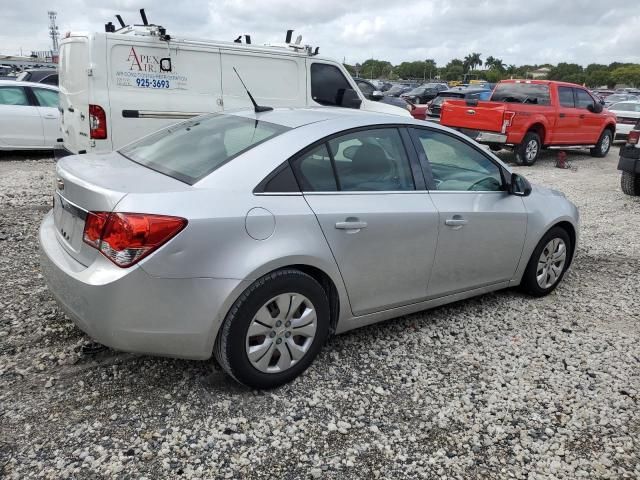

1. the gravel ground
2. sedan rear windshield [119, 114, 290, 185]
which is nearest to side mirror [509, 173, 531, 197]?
the gravel ground

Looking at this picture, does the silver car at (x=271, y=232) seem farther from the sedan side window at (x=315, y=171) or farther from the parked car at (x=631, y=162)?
the parked car at (x=631, y=162)

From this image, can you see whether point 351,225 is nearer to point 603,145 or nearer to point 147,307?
point 147,307

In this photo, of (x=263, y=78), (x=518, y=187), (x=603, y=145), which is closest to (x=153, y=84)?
(x=263, y=78)

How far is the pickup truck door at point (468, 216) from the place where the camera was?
12.1 ft

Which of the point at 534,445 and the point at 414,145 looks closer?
the point at 534,445

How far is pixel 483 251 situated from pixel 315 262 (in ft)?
4.98

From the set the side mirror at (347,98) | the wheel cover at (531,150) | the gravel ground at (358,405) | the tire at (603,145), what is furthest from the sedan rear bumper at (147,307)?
the tire at (603,145)

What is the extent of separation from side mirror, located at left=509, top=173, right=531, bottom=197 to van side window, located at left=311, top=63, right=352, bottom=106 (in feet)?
17.2

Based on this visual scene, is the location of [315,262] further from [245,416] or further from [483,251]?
[483,251]

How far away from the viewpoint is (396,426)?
9.39ft

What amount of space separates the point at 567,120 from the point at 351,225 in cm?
1164

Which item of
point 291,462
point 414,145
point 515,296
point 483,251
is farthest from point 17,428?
point 515,296

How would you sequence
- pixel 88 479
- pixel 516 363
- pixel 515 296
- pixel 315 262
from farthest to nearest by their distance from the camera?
pixel 515 296
pixel 516 363
pixel 315 262
pixel 88 479

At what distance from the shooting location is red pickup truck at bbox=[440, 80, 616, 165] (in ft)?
38.9
